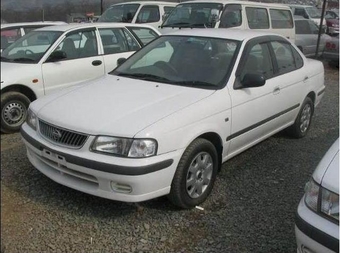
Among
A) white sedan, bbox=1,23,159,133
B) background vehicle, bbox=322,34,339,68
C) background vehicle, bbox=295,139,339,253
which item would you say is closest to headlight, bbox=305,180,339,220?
background vehicle, bbox=295,139,339,253

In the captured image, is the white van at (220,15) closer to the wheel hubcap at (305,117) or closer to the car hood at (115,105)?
the wheel hubcap at (305,117)

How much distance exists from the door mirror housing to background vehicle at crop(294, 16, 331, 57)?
971cm

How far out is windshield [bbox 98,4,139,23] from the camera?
11234mm

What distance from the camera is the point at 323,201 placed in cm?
235

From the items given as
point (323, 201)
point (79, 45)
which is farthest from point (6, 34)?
point (79, 45)

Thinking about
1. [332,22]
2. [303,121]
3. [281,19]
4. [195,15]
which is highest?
[195,15]

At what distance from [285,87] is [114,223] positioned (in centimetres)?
264

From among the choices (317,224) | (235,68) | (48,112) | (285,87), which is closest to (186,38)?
(235,68)

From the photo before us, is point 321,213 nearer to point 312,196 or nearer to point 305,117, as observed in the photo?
point 312,196

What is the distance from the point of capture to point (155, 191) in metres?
Answer: 3.09

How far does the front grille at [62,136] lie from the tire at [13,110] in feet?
5.83

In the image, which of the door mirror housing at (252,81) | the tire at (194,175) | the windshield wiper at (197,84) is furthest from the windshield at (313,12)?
the tire at (194,175)

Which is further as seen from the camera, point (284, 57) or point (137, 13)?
point (137, 13)

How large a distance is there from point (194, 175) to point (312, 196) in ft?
3.88
